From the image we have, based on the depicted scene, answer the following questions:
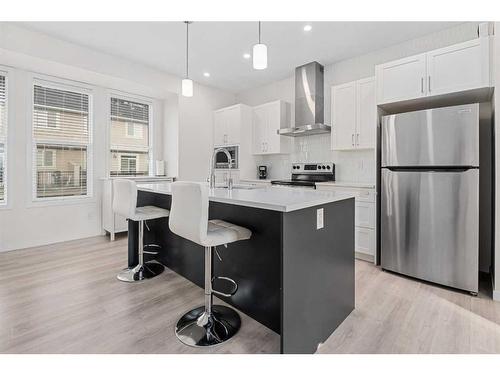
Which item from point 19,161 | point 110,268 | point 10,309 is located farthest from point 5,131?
point 10,309

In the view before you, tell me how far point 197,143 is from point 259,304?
12.4 ft

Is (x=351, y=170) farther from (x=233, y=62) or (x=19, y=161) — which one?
Answer: (x=19, y=161)

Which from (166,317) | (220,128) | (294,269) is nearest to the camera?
(294,269)

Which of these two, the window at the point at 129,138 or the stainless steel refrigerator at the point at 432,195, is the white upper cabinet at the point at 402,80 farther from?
the window at the point at 129,138

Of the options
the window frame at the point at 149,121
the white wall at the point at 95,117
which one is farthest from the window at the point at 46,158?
the window frame at the point at 149,121

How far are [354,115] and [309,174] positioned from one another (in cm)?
114

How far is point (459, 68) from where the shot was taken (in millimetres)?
2508

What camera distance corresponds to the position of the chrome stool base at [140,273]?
8.63ft

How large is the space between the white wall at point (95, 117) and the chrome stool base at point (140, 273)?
1.94 meters

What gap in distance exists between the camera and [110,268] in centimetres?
294

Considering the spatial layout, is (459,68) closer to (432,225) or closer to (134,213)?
(432,225)

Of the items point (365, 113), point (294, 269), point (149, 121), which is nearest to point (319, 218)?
point (294, 269)

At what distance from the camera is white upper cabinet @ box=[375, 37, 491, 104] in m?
2.41

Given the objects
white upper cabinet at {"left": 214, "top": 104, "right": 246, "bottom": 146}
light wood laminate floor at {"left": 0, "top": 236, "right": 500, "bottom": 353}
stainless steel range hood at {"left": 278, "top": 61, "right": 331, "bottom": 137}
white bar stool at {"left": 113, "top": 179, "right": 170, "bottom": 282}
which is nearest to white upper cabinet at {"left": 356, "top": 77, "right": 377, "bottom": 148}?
stainless steel range hood at {"left": 278, "top": 61, "right": 331, "bottom": 137}
